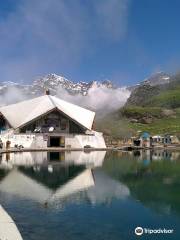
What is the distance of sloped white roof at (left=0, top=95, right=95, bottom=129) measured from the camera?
67438 mm

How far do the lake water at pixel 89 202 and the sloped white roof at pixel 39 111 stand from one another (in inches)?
1448

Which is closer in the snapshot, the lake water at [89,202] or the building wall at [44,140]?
the lake water at [89,202]

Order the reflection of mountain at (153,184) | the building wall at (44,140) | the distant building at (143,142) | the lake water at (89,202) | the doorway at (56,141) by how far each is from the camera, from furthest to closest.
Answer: the distant building at (143,142) → the doorway at (56,141) → the building wall at (44,140) → the reflection of mountain at (153,184) → the lake water at (89,202)

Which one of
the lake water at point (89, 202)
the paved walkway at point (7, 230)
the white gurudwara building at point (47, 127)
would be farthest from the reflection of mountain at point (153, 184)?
the white gurudwara building at point (47, 127)

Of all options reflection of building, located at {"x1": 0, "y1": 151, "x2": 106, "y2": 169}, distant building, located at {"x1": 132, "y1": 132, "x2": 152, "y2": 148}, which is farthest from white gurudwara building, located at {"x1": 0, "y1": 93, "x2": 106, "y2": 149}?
reflection of building, located at {"x1": 0, "y1": 151, "x2": 106, "y2": 169}

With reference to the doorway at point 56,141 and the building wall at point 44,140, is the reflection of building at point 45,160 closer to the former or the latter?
the building wall at point 44,140

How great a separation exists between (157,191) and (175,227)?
7.64 m

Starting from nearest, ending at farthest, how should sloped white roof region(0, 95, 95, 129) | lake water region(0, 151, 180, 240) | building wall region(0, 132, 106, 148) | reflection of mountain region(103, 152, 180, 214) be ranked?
lake water region(0, 151, 180, 240), reflection of mountain region(103, 152, 180, 214), building wall region(0, 132, 106, 148), sloped white roof region(0, 95, 95, 129)

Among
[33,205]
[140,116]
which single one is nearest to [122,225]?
[33,205]

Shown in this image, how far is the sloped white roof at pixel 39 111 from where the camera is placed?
67.4 metres

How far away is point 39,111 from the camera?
2694 inches

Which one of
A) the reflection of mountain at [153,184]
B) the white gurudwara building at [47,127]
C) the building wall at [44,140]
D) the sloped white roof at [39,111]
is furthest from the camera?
the sloped white roof at [39,111]

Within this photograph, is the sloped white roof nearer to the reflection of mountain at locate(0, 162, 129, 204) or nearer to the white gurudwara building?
the white gurudwara building

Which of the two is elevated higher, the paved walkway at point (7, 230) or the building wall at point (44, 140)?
the building wall at point (44, 140)
